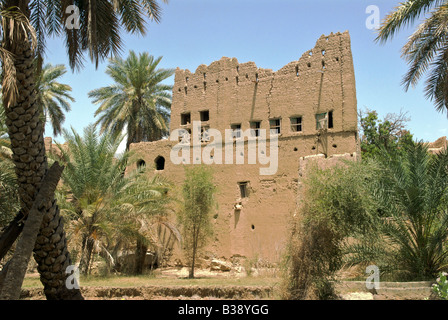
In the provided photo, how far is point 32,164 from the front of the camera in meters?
7.17

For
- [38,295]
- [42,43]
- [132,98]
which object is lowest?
[38,295]

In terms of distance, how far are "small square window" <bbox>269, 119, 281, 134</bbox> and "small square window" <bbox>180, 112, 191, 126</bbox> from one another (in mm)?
4850

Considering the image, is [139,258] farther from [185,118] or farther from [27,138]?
[27,138]

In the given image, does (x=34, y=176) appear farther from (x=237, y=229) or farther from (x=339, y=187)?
(x=237, y=229)

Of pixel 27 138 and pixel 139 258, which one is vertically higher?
pixel 27 138

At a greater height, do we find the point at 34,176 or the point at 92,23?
the point at 92,23

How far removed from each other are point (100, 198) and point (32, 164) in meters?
8.42

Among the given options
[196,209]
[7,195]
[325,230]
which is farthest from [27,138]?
[196,209]

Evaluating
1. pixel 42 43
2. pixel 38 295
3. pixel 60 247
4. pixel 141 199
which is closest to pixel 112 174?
pixel 141 199

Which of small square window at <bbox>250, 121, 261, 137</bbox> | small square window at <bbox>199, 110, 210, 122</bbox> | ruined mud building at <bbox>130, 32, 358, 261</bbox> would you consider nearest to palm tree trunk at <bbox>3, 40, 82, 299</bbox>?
ruined mud building at <bbox>130, 32, 358, 261</bbox>

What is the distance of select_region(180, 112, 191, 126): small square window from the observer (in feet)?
74.1

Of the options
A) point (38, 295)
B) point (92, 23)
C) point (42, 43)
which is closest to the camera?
point (92, 23)

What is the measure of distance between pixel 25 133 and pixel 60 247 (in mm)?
2055
